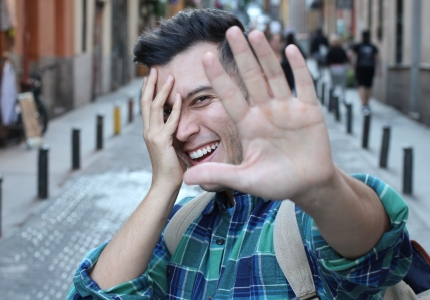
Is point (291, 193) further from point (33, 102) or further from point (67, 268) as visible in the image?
point (33, 102)

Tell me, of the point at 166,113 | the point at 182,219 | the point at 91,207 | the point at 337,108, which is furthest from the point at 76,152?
the point at 182,219

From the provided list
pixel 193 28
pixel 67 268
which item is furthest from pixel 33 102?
pixel 193 28

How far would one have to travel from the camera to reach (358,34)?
27.9 metres

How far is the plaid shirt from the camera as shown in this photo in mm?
1708

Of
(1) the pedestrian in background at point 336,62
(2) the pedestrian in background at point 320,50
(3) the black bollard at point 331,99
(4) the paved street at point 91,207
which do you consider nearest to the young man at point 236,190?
(4) the paved street at point 91,207

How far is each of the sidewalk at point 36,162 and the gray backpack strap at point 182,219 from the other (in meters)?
5.36

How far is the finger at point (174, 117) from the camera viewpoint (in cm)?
220

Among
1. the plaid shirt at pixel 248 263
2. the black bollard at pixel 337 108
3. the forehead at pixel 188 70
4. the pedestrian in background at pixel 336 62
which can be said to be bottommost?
the black bollard at pixel 337 108

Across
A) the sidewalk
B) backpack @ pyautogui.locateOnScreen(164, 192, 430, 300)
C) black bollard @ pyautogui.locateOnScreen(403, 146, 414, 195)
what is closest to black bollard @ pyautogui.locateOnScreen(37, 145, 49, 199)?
the sidewalk

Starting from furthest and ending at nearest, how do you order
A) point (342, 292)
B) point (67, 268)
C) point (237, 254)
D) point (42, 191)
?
point (42, 191) < point (67, 268) < point (237, 254) < point (342, 292)

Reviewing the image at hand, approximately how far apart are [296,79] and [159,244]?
892mm

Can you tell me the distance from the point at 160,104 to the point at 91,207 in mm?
6347

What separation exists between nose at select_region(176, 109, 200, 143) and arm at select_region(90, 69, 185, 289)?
2 cm

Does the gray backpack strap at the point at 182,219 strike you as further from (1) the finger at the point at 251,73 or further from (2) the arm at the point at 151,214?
(1) the finger at the point at 251,73
